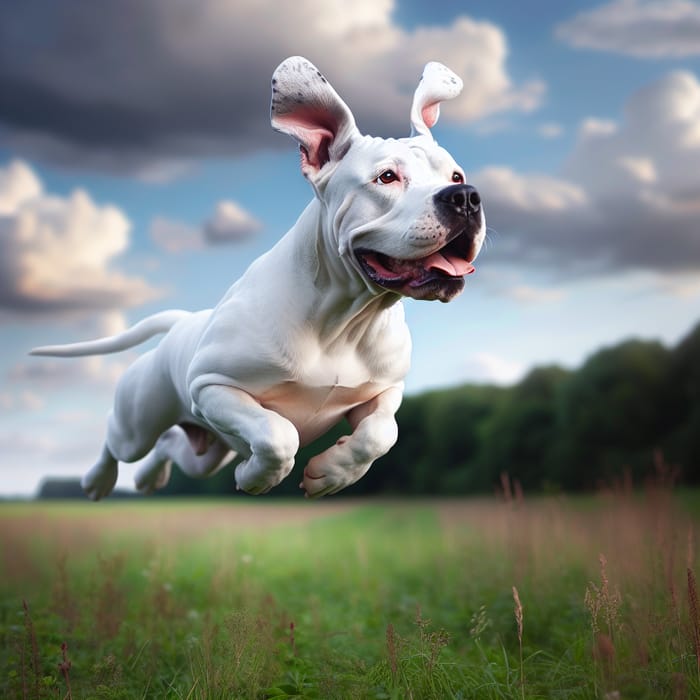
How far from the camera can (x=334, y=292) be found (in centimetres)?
375

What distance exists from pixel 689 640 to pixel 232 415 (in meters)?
2.44

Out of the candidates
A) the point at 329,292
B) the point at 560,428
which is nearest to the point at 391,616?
the point at 329,292

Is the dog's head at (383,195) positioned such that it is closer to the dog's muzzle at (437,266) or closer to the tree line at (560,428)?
the dog's muzzle at (437,266)

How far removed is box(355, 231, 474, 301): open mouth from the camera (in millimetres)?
3342

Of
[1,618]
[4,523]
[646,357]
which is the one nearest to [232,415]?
[1,618]

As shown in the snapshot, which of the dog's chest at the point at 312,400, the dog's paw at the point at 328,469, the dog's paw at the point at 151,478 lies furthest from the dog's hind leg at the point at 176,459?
the dog's paw at the point at 328,469

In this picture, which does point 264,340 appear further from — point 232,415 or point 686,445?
point 686,445

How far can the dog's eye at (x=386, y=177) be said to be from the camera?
3.39 meters

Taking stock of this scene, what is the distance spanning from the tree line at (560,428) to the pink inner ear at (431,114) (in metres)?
12.7

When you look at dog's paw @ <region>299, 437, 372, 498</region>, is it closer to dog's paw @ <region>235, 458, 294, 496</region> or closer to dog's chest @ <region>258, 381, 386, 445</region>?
dog's paw @ <region>235, 458, 294, 496</region>

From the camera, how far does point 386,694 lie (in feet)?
12.0

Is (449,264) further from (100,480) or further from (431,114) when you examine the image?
(100,480)

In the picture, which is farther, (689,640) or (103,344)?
(103,344)

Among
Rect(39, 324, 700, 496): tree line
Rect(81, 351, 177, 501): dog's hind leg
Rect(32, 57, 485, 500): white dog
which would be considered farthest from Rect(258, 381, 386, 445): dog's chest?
Rect(39, 324, 700, 496): tree line
